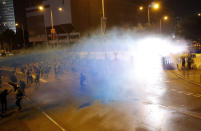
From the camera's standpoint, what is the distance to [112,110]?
828 centimetres

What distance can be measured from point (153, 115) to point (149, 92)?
11.8 ft

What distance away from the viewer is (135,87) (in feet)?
40.3

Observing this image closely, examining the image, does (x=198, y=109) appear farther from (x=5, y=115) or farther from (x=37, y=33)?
(x=37, y=33)

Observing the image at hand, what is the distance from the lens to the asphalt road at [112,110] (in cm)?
676

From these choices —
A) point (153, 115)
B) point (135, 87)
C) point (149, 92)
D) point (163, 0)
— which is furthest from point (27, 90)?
point (163, 0)

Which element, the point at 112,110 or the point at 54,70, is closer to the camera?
the point at 112,110

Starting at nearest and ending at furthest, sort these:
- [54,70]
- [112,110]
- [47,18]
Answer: [112,110], [54,70], [47,18]

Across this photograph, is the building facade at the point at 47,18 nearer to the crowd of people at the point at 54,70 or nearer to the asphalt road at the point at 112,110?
the crowd of people at the point at 54,70

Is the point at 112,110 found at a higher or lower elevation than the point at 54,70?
lower

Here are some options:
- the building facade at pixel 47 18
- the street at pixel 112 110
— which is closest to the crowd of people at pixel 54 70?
the street at pixel 112 110

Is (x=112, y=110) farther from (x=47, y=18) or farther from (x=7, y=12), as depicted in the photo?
(x=7, y=12)

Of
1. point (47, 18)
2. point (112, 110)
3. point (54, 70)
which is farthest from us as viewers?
point (47, 18)

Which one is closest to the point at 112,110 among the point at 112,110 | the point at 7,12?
the point at 112,110

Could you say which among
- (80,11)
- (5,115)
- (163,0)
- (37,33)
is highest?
(163,0)
